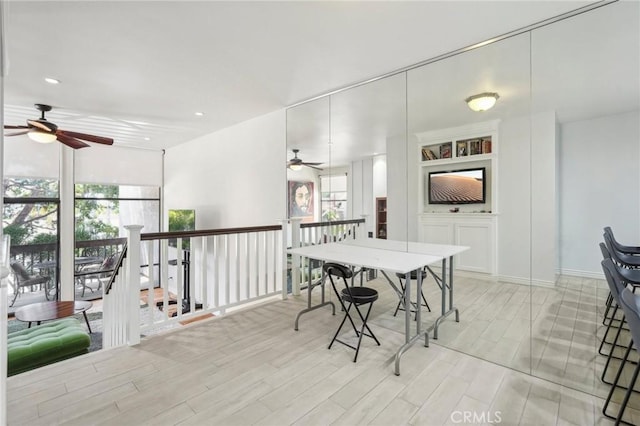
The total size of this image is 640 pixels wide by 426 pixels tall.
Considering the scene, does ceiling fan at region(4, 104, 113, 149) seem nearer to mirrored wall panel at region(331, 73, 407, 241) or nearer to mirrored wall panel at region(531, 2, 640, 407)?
mirrored wall panel at region(331, 73, 407, 241)

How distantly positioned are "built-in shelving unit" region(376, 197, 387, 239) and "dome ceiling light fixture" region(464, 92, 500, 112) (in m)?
1.19

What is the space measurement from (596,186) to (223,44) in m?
3.14

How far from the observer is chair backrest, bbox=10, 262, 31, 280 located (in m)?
5.28

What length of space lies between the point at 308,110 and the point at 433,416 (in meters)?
3.46

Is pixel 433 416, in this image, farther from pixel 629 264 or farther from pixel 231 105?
pixel 231 105

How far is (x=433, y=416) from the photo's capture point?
1689 millimetres

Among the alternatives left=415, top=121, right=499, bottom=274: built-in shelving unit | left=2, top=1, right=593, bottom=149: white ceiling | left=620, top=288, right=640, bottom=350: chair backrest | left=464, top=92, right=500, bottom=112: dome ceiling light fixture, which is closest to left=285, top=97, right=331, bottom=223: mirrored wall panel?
left=2, top=1, right=593, bottom=149: white ceiling

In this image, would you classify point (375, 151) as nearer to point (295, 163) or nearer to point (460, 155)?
point (460, 155)

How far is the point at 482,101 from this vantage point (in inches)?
101

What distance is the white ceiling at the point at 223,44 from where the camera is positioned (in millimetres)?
2039

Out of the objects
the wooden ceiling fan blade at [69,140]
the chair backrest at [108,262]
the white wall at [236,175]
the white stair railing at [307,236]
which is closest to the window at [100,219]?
the chair backrest at [108,262]

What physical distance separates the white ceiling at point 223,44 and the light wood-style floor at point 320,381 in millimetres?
2155

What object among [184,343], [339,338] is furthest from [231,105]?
[339,338]

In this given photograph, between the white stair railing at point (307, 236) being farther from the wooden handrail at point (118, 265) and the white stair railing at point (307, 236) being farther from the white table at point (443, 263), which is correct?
the wooden handrail at point (118, 265)
